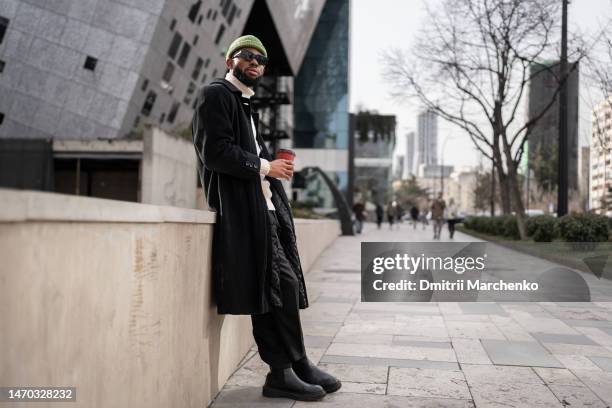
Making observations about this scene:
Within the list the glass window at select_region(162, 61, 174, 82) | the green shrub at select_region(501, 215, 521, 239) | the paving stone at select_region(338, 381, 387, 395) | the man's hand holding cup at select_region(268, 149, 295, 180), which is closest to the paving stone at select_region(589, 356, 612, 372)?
the paving stone at select_region(338, 381, 387, 395)

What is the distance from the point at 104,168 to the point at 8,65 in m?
4.96

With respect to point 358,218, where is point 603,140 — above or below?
above

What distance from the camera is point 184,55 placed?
2612 cm

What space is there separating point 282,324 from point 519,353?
2.23 metres

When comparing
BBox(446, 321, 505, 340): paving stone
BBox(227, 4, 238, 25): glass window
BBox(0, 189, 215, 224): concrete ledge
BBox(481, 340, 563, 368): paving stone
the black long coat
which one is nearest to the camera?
BBox(0, 189, 215, 224): concrete ledge

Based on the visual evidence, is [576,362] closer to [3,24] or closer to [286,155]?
[286,155]

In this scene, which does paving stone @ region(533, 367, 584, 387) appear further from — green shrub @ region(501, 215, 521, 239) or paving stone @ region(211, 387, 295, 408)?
green shrub @ region(501, 215, 521, 239)

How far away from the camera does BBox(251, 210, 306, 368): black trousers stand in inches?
136

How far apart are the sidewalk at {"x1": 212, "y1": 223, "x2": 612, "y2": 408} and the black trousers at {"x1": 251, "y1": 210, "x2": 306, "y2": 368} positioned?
27 centimetres

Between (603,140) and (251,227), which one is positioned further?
(603,140)

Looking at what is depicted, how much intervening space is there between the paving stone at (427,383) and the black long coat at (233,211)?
1.08 meters

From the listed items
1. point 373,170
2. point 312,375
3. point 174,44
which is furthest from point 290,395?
point 373,170

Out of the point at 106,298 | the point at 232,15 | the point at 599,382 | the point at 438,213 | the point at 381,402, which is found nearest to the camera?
the point at 106,298

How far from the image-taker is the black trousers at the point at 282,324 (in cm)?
346
